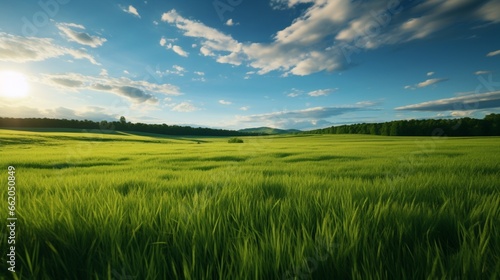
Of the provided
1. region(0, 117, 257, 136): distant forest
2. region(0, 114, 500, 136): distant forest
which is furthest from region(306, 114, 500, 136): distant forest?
region(0, 117, 257, 136): distant forest

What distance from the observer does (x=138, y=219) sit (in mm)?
1616

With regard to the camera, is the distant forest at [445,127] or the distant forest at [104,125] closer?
the distant forest at [445,127]

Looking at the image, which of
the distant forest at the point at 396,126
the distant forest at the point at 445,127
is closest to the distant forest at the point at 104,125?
the distant forest at the point at 396,126

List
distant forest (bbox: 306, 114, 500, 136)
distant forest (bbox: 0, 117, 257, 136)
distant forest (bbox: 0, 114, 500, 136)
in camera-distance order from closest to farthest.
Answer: distant forest (bbox: 306, 114, 500, 136) < distant forest (bbox: 0, 114, 500, 136) < distant forest (bbox: 0, 117, 257, 136)

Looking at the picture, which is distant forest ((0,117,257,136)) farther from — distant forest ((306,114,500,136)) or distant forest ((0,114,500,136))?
distant forest ((306,114,500,136))

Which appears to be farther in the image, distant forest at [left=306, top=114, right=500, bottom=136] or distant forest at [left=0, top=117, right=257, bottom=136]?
distant forest at [left=0, top=117, right=257, bottom=136]

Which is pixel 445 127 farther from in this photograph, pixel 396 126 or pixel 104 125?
pixel 104 125

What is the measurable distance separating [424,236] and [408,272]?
0.62m

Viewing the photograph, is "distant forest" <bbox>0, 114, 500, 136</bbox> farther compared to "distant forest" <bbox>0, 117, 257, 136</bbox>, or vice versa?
"distant forest" <bbox>0, 117, 257, 136</bbox>

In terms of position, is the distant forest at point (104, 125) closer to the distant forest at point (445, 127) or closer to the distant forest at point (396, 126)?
the distant forest at point (396, 126)

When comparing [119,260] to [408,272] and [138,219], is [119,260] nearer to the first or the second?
[138,219]

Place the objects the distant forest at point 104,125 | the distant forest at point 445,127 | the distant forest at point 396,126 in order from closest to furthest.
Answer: the distant forest at point 445,127
the distant forest at point 396,126
the distant forest at point 104,125

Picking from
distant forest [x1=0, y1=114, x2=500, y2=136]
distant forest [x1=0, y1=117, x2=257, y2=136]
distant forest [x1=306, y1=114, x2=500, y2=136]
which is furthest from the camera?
distant forest [x1=0, y1=117, x2=257, y2=136]

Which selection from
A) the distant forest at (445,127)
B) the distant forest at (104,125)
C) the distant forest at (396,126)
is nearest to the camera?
the distant forest at (445,127)
